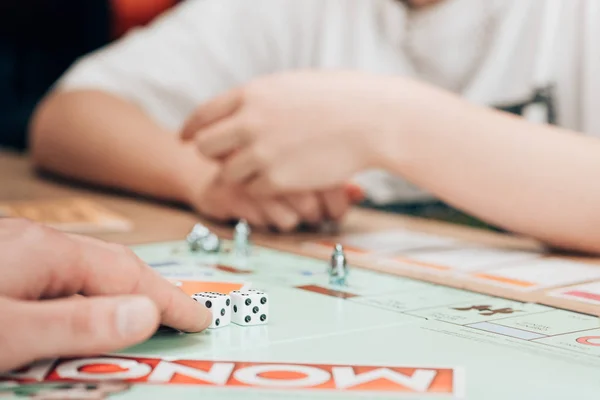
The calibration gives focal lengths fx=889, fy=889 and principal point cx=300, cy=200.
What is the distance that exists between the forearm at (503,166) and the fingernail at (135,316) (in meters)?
0.58

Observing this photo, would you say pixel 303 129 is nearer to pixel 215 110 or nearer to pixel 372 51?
pixel 215 110

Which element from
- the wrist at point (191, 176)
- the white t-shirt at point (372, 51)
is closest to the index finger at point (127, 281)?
the wrist at point (191, 176)

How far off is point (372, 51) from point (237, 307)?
889 millimetres

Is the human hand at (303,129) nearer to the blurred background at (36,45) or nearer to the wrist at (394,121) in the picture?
the wrist at (394,121)

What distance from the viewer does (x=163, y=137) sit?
1543 millimetres

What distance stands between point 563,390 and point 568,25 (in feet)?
2.86

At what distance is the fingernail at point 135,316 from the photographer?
573 mm

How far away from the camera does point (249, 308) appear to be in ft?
2.34

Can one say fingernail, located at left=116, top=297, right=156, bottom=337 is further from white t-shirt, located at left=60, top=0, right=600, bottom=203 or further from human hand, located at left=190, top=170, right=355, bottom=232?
white t-shirt, located at left=60, top=0, right=600, bottom=203

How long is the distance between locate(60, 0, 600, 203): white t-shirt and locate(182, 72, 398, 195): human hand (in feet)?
1.06

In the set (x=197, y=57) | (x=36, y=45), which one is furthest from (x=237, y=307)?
(x=36, y=45)

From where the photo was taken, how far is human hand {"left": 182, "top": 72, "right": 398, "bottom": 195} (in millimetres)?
1127

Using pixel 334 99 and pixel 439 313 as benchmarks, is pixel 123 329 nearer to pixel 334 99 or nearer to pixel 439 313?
pixel 439 313

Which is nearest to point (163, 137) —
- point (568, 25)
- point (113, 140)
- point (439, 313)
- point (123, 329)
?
point (113, 140)
